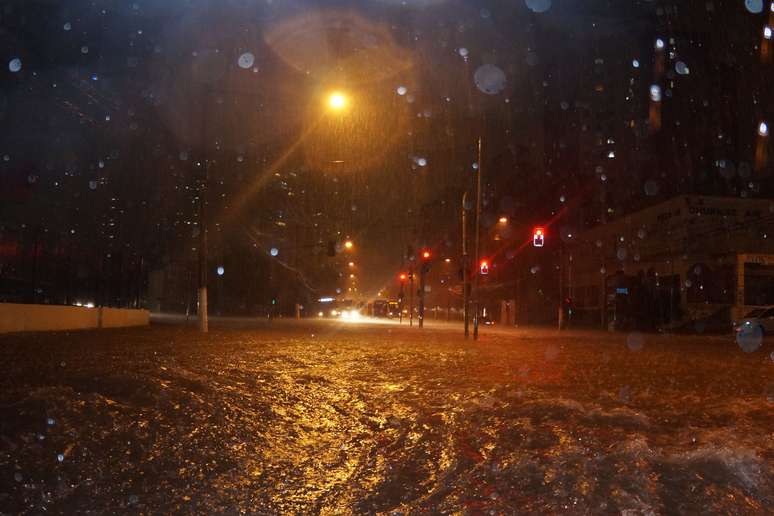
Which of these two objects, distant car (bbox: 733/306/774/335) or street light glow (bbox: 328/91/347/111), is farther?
distant car (bbox: 733/306/774/335)

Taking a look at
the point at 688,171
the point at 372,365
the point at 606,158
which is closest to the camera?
the point at 372,365

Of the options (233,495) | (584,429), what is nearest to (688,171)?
(584,429)

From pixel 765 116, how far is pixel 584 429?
4406cm

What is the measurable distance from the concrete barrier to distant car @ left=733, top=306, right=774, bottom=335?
25.7m

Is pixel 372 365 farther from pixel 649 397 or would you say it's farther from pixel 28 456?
pixel 28 456

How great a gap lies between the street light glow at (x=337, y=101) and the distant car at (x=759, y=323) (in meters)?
21.0

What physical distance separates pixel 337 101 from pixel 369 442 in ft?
39.1

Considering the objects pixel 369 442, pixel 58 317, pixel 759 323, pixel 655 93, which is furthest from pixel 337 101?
pixel 655 93

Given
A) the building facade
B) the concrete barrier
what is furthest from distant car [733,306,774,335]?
the concrete barrier

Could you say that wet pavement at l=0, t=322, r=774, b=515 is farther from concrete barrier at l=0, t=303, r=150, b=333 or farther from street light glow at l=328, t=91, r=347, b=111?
street light glow at l=328, t=91, r=347, b=111

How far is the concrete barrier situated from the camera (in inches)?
661

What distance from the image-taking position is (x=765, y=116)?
4238 centimetres

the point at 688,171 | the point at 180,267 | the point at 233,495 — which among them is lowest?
the point at 233,495

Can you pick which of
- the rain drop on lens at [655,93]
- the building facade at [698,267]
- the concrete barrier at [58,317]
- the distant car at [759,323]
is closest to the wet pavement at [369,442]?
the concrete barrier at [58,317]
